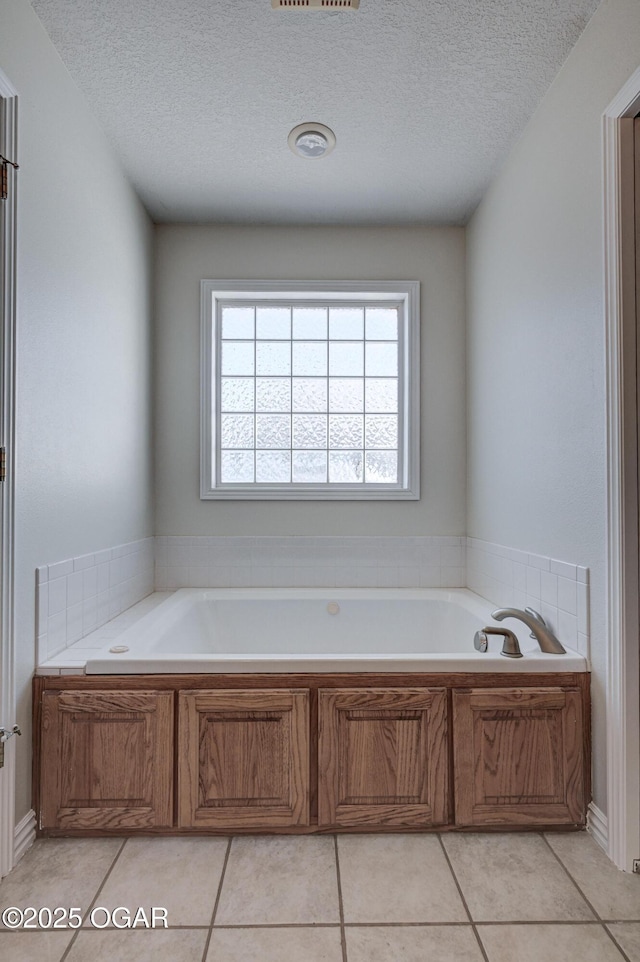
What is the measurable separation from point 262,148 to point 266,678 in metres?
2.17

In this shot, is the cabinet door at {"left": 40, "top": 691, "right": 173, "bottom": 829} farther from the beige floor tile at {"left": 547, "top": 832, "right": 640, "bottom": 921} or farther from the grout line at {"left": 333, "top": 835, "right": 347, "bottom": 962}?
the beige floor tile at {"left": 547, "top": 832, "right": 640, "bottom": 921}

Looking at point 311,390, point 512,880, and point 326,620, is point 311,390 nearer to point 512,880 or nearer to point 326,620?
point 326,620

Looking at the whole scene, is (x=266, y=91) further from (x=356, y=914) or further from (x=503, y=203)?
(x=356, y=914)

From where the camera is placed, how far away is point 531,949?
1.43 meters

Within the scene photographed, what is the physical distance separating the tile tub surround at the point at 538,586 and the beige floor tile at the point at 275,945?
1.15 metres

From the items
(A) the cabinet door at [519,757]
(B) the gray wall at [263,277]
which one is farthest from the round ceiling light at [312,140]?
(A) the cabinet door at [519,757]

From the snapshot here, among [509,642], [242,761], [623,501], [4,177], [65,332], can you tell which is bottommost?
[242,761]

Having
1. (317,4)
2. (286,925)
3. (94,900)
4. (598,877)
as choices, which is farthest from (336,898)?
(317,4)

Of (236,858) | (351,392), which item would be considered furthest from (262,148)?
(236,858)

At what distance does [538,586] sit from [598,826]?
2.64ft

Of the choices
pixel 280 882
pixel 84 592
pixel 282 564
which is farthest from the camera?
pixel 282 564

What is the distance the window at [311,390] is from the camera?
10.9 ft

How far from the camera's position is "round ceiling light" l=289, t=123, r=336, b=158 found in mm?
2387

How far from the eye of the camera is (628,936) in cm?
147
